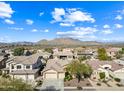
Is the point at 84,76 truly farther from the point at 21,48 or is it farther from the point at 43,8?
the point at 21,48

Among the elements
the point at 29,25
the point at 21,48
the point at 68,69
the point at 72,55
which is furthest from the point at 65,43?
the point at 68,69

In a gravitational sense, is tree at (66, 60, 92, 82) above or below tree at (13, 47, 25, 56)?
below

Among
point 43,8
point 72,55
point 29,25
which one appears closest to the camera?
point 43,8

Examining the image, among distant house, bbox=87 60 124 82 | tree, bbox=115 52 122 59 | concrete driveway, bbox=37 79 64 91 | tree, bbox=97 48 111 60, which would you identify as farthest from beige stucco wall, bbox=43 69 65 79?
tree, bbox=115 52 122 59

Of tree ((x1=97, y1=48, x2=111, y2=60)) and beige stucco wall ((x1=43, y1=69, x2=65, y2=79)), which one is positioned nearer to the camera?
beige stucco wall ((x1=43, y1=69, x2=65, y2=79))

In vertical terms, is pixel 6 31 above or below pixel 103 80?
above

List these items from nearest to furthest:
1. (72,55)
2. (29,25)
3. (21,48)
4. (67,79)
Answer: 1. (67,79)
2. (29,25)
3. (21,48)
4. (72,55)

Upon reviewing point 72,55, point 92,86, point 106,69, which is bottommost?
point 92,86

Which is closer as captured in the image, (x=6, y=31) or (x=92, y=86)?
(x=92, y=86)

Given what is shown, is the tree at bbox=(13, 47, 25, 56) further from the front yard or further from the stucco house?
the front yard

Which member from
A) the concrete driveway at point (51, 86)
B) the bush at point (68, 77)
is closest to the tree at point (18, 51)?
the concrete driveway at point (51, 86)

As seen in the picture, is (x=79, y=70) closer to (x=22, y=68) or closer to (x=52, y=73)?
(x=52, y=73)
